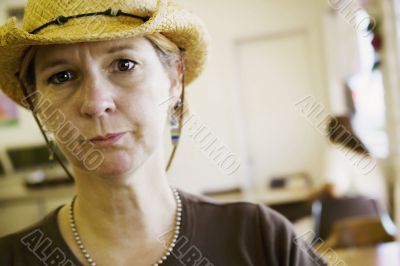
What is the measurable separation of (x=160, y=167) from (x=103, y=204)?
129 millimetres

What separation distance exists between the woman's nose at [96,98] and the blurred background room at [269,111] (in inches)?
134

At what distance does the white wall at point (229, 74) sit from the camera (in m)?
5.74

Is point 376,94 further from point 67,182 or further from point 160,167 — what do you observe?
point 160,167

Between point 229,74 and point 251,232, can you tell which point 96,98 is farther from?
point 229,74

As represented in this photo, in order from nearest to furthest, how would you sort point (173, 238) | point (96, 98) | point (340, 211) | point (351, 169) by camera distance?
point (96, 98), point (173, 238), point (340, 211), point (351, 169)

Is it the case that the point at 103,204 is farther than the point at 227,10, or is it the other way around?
the point at 227,10

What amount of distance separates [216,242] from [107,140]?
0.31 meters

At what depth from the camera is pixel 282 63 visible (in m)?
5.85

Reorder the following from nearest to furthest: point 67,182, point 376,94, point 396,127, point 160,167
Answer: point 160,167, point 396,127, point 376,94, point 67,182

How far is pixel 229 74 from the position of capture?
5.89 metres

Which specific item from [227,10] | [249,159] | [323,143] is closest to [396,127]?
[323,143]

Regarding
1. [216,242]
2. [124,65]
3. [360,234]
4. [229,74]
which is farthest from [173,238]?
[229,74]

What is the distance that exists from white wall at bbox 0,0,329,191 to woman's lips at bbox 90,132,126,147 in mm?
4961

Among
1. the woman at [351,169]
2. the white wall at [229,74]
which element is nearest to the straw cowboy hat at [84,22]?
the woman at [351,169]
